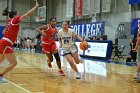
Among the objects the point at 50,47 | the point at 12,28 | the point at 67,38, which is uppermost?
A: the point at 12,28

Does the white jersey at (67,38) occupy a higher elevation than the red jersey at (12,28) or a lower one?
lower

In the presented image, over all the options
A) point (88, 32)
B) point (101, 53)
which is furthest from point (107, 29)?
point (101, 53)

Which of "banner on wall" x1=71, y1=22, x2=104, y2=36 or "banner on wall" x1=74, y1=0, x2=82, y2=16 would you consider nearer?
"banner on wall" x1=71, y1=22, x2=104, y2=36

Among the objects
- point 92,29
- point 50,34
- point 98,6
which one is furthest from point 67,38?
point 98,6

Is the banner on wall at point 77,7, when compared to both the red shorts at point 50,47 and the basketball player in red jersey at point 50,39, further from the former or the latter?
the red shorts at point 50,47

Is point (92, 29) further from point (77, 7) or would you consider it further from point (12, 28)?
point (12, 28)

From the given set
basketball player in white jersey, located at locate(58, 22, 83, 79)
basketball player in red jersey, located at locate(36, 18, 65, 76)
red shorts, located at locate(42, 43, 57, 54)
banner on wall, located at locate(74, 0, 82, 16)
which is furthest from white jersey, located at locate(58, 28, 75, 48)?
banner on wall, located at locate(74, 0, 82, 16)

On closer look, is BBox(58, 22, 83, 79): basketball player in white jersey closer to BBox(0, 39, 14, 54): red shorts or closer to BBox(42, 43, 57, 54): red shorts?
BBox(42, 43, 57, 54): red shorts

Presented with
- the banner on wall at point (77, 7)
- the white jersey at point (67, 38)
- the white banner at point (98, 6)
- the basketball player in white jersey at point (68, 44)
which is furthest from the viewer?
A: the banner on wall at point (77, 7)

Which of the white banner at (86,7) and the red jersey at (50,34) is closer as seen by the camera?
the red jersey at (50,34)

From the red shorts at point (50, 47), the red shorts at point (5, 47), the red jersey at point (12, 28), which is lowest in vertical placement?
the red shorts at point (50, 47)

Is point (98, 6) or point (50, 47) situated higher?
point (98, 6)

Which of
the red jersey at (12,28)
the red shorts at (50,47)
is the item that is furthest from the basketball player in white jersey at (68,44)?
the red jersey at (12,28)

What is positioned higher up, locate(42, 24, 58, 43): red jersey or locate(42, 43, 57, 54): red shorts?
locate(42, 24, 58, 43): red jersey
